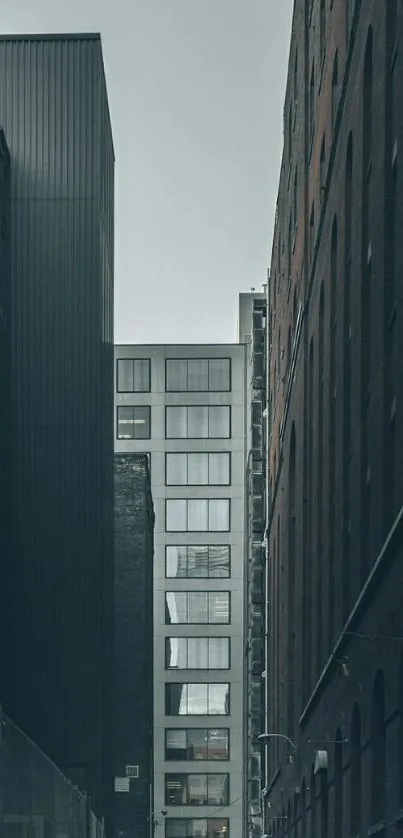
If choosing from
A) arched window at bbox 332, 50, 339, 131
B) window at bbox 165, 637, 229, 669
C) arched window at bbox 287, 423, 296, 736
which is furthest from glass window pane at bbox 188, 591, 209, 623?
arched window at bbox 332, 50, 339, 131

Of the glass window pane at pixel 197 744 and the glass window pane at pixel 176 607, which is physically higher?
the glass window pane at pixel 176 607

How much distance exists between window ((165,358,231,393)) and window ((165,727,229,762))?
25.5 m

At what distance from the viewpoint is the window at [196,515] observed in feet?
470

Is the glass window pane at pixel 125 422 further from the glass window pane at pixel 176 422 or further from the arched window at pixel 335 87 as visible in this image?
the arched window at pixel 335 87

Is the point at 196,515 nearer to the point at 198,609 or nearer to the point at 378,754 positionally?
the point at 198,609

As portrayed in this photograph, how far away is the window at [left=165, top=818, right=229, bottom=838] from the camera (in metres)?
138

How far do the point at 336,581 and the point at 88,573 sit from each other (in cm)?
3241

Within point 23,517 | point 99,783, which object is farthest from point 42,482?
point 99,783

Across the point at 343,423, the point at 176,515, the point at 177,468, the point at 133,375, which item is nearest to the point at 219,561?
the point at 176,515

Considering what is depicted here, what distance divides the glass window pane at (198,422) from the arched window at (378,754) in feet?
363

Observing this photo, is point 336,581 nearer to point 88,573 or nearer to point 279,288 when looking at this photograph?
point 88,573

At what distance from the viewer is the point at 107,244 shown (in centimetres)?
8438

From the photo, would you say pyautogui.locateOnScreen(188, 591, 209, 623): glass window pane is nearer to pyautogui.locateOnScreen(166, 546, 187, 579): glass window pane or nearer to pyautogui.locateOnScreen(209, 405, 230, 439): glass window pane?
pyautogui.locateOnScreen(166, 546, 187, 579): glass window pane

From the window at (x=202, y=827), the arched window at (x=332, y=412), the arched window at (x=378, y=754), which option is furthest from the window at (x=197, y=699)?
the arched window at (x=378, y=754)
